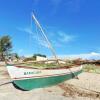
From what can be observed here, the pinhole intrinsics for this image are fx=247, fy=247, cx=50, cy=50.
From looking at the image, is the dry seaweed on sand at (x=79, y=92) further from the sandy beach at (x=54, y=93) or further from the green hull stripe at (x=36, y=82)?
the green hull stripe at (x=36, y=82)

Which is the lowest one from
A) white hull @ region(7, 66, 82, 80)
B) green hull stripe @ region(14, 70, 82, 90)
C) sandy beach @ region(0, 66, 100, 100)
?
sandy beach @ region(0, 66, 100, 100)

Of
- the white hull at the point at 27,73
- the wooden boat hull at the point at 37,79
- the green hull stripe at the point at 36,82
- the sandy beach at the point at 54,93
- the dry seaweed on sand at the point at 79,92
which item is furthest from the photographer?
the green hull stripe at the point at 36,82

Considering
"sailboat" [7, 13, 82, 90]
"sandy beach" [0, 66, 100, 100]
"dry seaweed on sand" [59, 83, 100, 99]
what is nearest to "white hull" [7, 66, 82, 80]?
"sailboat" [7, 13, 82, 90]

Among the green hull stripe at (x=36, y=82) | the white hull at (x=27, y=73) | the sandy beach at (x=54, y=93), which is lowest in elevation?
the sandy beach at (x=54, y=93)

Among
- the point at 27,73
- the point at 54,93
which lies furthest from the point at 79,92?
the point at 27,73

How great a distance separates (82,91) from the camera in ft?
63.5

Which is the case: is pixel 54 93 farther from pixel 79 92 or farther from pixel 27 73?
pixel 27 73

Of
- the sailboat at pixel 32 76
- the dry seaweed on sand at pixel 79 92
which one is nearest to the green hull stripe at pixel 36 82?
the sailboat at pixel 32 76

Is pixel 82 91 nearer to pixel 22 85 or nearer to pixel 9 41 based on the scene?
pixel 22 85

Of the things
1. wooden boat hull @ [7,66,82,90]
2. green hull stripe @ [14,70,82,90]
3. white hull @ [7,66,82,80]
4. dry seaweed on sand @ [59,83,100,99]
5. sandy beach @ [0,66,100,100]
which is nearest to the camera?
sandy beach @ [0,66,100,100]

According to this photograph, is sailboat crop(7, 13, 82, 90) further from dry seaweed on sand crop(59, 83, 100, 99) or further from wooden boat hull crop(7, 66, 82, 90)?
dry seaweed on sand crop(59, 83, 100, 99)

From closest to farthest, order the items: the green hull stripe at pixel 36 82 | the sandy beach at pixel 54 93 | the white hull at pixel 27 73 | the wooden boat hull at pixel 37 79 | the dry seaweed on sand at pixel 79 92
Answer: the sandy beach at pixel 54 93 → the dry seaweed on sand at pixel 79 92 → the white hull at pixel 27 73 → the wooden boat hull at pixel 37 79 → the green hull stripe at pixel 36 82

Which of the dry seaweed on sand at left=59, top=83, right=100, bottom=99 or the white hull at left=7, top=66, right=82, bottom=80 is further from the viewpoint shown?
the white hull at left=7, top=66, right=82, bottom=80

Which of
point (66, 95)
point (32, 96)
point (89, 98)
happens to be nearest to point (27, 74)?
point (32, 96)
